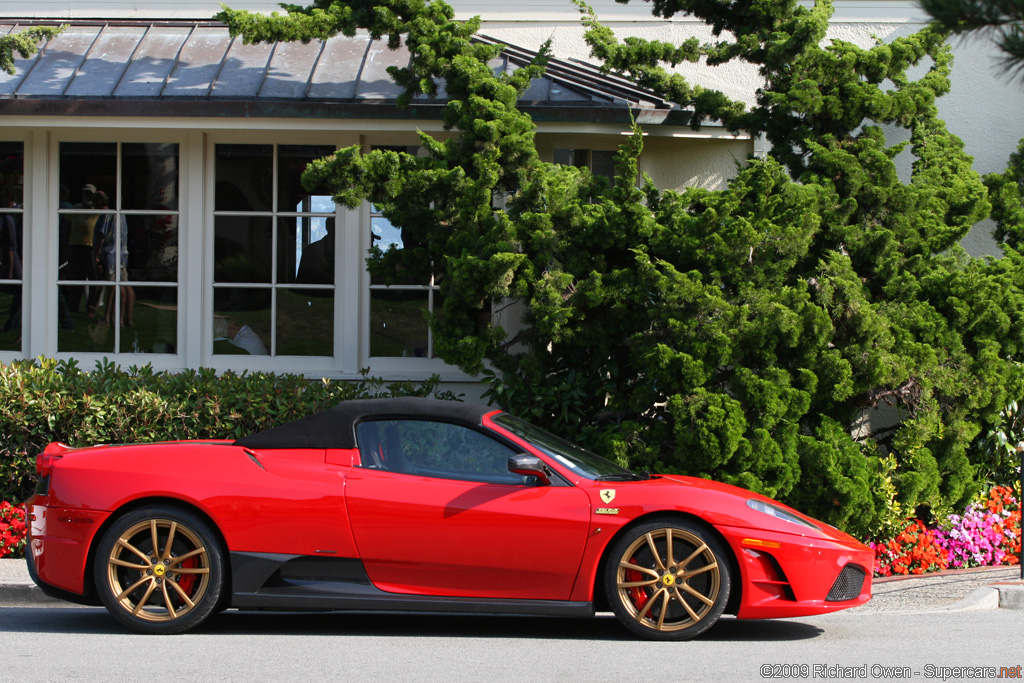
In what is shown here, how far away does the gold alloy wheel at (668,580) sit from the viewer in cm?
498

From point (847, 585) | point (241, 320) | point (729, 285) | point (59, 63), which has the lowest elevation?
point (847, 585)

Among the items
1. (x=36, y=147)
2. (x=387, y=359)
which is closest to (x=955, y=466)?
(x=387, y=359)

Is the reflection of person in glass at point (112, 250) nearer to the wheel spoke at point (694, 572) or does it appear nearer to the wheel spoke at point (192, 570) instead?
the wheel spoke at point (192, 570)

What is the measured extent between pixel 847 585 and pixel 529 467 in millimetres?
1838

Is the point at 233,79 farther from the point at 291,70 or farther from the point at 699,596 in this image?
the point at 699,596

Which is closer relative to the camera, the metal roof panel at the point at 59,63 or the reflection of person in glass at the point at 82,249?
the metal roof panel at the point at 59,63

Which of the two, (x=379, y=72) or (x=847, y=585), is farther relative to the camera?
(x=379, y=72)

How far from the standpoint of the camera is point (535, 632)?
17.8 feet

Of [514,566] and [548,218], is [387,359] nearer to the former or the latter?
[548,218]

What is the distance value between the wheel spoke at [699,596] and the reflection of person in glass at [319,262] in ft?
18.0

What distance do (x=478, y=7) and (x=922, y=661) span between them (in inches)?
344

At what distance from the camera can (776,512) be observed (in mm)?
5176

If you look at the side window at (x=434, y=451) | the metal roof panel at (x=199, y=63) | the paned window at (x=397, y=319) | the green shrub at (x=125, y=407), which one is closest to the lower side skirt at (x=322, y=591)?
the side window at (x=434, y=451)

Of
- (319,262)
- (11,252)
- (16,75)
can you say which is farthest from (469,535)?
(16,75)
